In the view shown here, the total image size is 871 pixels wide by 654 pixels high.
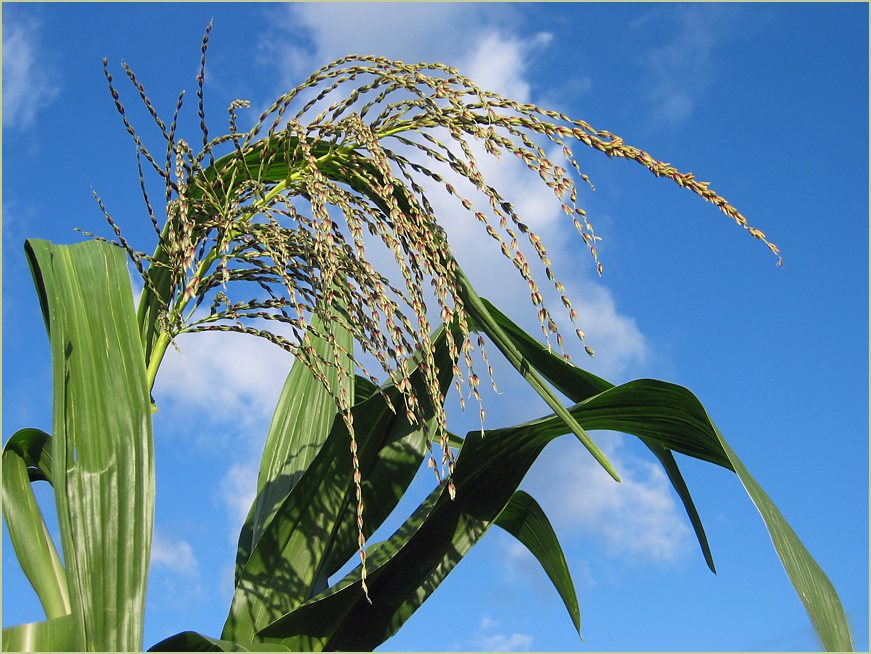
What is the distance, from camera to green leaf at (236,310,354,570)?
2.18 m

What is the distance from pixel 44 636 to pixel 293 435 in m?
1.03

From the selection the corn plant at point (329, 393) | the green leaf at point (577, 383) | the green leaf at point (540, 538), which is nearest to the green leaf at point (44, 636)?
the corn plant at point (329, 393)

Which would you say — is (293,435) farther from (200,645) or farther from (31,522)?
(200,645)

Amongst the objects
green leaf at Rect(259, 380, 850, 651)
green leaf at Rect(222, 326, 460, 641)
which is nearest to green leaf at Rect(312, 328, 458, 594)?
green leaf at Rect(222, 326, 460, 641)

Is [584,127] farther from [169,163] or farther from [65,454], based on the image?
[65,454]

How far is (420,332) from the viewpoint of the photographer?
1493mm

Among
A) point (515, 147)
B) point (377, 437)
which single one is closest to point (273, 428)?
point (377, 437)

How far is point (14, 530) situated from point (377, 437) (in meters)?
0.74

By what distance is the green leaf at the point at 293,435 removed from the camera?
86.0 inches

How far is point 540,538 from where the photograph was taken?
2381 mm

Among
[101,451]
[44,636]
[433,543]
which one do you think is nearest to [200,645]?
[44,636]

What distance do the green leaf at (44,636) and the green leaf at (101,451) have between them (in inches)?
1.0

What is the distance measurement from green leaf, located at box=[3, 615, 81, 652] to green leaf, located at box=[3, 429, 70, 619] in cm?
22

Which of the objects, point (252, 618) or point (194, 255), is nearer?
point (194, 255)
